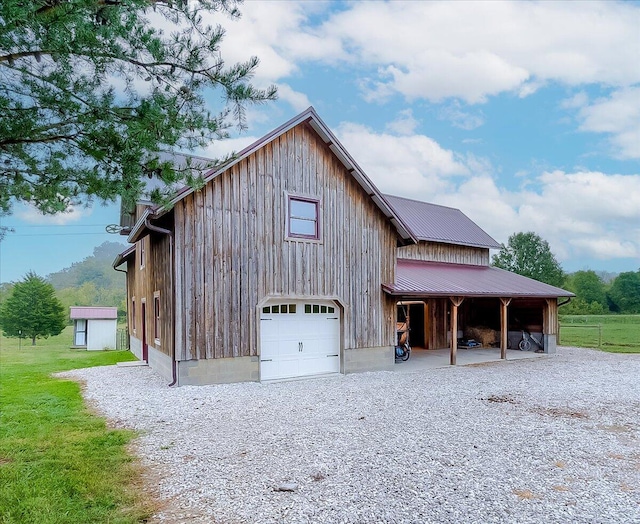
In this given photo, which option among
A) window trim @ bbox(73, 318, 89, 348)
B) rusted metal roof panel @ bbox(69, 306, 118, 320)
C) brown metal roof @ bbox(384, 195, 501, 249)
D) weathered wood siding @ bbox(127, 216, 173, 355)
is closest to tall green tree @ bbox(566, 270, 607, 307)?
brown metal roof @ bbox(384, 195, 501, 249)

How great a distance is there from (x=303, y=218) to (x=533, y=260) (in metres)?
41.5

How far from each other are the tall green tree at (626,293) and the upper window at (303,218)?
5399 centimetres

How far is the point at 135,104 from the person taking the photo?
3.73m

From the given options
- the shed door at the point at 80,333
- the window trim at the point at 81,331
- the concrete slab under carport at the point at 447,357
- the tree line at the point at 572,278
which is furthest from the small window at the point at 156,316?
the tree line at the point at 572,278

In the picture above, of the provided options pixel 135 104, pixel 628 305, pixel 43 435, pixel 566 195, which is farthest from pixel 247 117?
pixel 628 305

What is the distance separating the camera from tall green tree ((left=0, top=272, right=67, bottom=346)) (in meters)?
25.2

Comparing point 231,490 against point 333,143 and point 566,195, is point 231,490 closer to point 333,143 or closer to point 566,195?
point 333,143

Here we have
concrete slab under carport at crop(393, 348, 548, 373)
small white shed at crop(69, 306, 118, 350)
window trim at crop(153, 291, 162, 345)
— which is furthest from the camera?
small white shed at crop(69, 306, 118, 350)

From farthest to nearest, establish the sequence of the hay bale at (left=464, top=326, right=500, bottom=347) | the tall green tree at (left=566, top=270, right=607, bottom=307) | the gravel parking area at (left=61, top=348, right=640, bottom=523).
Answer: the tall green tree at (left=566, top=270, right=607, bottom=307)
the hay bale at (left=464, top=326, right=500, bottom=347)
the gravel parking area at (left=61, top=348, right=640, bottom=523)

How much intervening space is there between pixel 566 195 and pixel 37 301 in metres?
47.5

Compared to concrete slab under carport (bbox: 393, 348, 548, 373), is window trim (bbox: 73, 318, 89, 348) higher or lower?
higher

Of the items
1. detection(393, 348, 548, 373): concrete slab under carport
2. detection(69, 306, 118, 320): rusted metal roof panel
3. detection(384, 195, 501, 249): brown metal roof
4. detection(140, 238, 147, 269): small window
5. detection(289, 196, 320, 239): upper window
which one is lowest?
detection(393, 348, 548, 373): concrete slab under carport

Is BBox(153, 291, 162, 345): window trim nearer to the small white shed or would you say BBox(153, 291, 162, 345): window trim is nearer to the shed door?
the small white shed

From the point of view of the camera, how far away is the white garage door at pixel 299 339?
1058 cm
